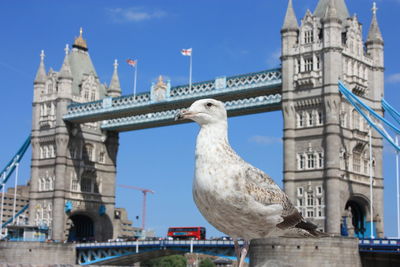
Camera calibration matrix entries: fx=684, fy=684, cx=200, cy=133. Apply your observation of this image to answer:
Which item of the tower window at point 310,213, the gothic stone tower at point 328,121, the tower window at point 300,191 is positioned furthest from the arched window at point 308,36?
the tower window at point 310,213

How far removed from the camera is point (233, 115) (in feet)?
183

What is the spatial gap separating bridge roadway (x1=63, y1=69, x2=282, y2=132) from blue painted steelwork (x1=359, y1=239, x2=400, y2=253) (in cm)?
1519

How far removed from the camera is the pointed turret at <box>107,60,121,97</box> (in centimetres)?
7026

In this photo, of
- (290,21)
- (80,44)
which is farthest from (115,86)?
(290,21)

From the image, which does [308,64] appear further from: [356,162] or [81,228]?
[81,228]

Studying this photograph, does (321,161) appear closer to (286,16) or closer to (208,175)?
(286,16)

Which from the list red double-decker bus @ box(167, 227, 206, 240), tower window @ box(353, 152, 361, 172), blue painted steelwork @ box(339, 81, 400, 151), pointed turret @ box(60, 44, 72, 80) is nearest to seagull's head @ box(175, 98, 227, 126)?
blue painted steelwork @ box(339, 81, 400, 151)

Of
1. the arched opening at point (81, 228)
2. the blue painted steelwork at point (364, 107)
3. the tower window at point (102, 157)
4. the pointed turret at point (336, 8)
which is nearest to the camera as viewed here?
the blue painted steelwork at point (364, 107)

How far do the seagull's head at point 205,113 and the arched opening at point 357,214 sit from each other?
139 feet

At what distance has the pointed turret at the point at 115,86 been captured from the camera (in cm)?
7026

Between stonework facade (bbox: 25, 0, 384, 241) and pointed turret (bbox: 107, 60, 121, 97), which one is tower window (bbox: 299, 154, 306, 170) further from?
pointed turret (bbox: 107, 60, 121, 97)

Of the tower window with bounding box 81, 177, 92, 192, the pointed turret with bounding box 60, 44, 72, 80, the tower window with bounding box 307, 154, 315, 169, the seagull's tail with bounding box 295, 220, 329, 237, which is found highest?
the pointed turret with bounding box 60, 44, 72, 80

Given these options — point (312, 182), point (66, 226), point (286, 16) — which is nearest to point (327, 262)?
point (312, 182)

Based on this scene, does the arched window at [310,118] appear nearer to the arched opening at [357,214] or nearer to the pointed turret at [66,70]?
the arched opening at [357,214]
